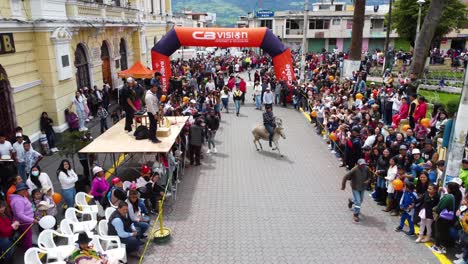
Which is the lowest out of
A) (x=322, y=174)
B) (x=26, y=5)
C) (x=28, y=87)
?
(x=322, y=174)

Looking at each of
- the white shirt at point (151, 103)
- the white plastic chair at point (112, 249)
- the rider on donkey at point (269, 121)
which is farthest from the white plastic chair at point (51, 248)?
the rider on donkey at point (269, 121)

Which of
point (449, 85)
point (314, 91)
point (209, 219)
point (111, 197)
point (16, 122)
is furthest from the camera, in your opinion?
point (449, 85)

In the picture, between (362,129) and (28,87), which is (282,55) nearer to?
(362,129)

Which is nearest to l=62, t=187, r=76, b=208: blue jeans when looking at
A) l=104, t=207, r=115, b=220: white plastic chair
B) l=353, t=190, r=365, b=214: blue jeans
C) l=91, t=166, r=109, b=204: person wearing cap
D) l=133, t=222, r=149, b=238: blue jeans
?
l=91, t=166, r=109, b=204: person wearing cap

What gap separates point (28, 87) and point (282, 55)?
1222 cm

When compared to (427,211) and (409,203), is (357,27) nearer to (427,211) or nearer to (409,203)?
(409,203)

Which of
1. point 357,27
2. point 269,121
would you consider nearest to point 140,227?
point 269,121

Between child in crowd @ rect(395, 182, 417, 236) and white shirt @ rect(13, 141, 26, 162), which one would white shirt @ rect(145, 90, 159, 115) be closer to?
white shirt @ rect(13, 141, 26, 162)

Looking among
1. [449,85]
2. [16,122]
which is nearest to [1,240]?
[16,122]

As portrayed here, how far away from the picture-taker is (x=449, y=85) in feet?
88.1

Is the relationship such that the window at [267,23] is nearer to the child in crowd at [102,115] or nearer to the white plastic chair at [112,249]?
the child in crowd at [102,115]

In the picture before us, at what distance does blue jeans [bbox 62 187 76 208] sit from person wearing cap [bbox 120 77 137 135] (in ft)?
8.78

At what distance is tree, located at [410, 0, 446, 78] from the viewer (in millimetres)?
19109

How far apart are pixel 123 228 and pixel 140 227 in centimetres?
79
